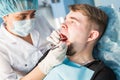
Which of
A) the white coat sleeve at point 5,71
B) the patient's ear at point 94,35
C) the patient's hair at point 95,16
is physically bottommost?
the white coat sleeve at point 5,71

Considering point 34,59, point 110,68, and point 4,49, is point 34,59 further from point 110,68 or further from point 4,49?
point 110,68

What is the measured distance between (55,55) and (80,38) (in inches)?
7.9

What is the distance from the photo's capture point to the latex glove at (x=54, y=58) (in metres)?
1.34

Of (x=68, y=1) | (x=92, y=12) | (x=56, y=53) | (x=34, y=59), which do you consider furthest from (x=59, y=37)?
(x=68, y=1)

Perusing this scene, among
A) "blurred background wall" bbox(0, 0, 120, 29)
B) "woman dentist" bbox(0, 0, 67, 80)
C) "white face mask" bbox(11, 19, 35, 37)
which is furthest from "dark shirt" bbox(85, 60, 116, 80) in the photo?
"blurred background wall" bbox(0, 0, 120, 29)

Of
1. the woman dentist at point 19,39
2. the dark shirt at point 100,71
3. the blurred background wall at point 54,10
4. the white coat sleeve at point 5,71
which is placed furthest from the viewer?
the blurred background wall at point 54,10

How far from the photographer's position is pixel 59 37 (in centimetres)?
140

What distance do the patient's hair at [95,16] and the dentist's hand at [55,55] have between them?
207 mm

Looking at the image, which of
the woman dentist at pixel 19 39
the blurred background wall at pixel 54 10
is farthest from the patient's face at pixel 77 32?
the blurred background wall at pixel 54 10

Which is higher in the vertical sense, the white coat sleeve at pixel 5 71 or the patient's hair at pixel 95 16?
the patient's hair at pixel 95 16

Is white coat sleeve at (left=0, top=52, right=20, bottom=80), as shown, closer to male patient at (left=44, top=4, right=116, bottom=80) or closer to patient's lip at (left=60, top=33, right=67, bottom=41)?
male patient at (left=44, top=4, right=116, bottom=80)

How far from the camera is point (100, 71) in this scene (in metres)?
1.36

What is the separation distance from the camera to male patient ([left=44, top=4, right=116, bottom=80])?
142 centimetres

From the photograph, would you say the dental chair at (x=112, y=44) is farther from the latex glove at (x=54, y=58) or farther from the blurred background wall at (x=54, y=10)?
the blurred background wall at (x=54, y=10)
